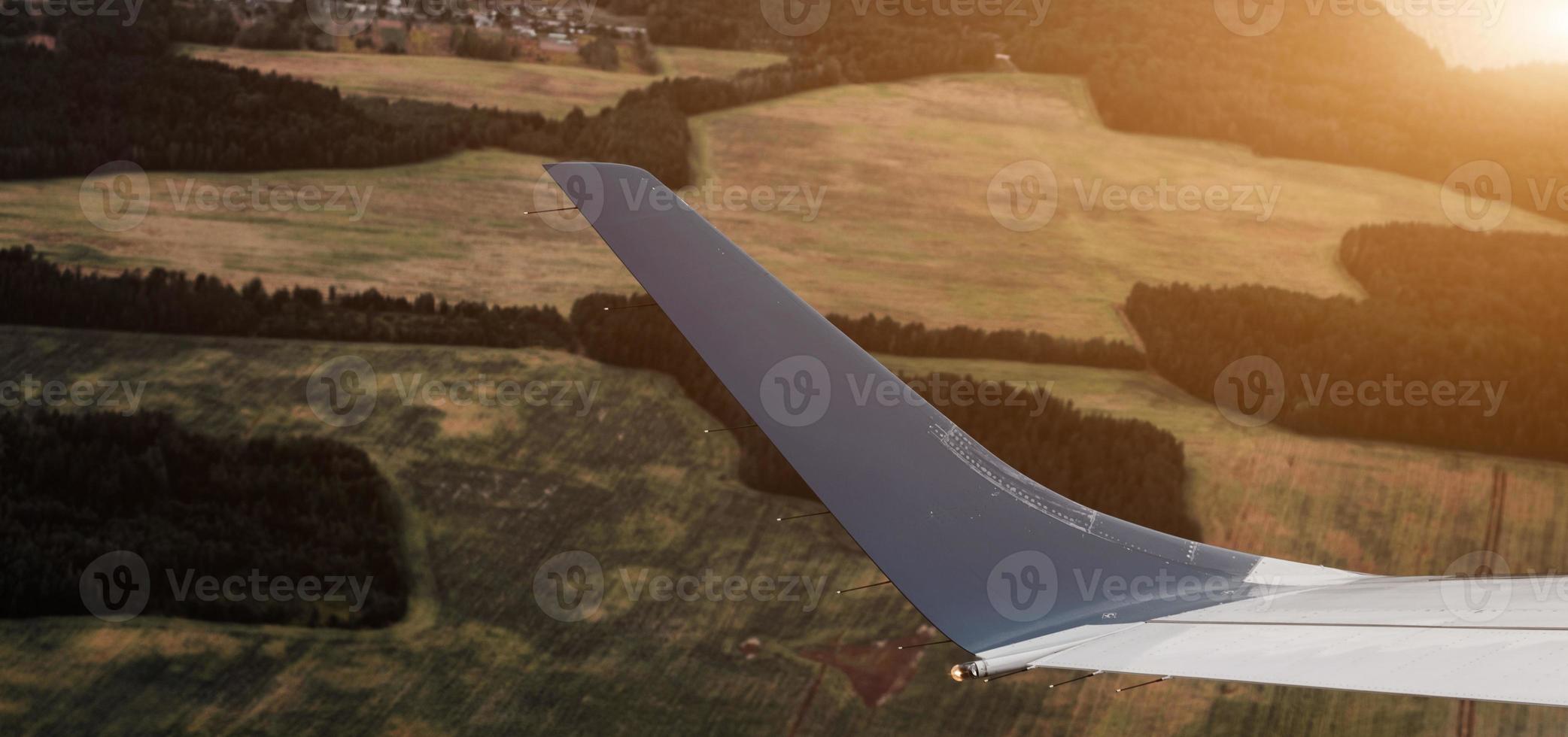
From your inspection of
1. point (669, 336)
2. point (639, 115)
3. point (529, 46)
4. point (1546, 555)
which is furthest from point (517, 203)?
point (1546, 555)

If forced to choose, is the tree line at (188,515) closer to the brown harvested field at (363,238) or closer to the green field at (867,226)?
the brown harvested field at (363,238)
